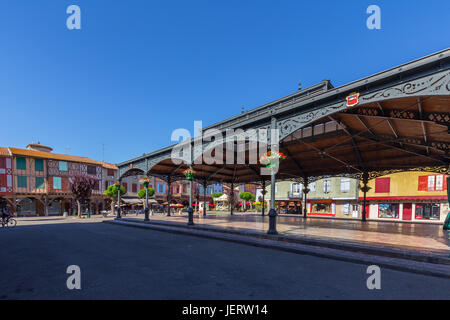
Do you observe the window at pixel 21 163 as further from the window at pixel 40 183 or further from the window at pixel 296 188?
the window at pixel 296 188

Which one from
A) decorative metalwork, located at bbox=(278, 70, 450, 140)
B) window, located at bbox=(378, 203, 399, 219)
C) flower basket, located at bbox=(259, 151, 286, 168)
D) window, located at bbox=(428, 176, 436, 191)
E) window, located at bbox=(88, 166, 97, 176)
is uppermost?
decorative metalwork, located at bbox=(278, 70, 450, 140)

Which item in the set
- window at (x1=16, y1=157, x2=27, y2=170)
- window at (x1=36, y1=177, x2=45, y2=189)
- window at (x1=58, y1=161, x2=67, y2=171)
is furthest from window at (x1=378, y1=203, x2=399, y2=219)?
window at (x1=16, y1=157, x2=27, y2=170)

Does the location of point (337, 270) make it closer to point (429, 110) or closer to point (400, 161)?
point (429, 110)

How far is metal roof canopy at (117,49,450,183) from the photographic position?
6.64 meters

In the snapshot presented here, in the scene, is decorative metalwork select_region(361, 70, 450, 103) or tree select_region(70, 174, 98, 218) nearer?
decorative metalwork select_region(361, 70, 450, 103)

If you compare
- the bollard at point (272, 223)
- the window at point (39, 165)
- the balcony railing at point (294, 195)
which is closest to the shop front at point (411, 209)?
the balcony railing at point (294, 195)

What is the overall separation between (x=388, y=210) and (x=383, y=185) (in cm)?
302

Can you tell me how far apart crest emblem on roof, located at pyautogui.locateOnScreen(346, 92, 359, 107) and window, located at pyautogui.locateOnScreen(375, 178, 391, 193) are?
25.0m

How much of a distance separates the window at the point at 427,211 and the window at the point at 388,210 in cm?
201

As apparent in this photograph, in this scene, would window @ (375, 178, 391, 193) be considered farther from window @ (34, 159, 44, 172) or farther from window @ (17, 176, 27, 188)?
window @ (17, 176, 27, 188)

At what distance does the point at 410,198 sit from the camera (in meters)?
25.3

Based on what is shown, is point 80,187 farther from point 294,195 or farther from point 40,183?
point 294,195

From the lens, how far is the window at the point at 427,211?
2396 cm

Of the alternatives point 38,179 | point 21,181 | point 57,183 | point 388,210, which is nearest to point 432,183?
point 388,210
